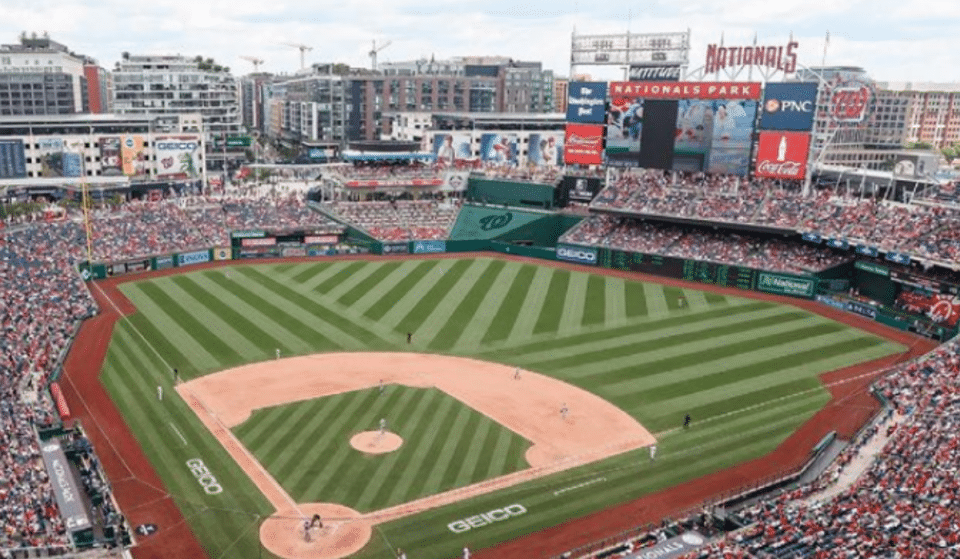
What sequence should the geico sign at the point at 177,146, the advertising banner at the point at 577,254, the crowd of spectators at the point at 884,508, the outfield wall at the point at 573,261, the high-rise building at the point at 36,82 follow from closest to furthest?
the crowd of spectators at the point at 884,508
the outfield wall at the point at 573,261
the advertising banner at the point at 577,254
the geico sign at the point at 177,146
the high-rise building at the point at 36,82

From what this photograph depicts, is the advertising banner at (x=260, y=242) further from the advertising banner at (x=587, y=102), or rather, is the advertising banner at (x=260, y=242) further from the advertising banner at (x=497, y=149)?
the advertising banner at (x=497, y=149)

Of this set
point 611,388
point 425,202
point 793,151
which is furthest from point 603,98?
point 611,388

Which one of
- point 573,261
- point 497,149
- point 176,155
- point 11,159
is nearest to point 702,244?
point 573,261

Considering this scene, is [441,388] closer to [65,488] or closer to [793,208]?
[65,488]

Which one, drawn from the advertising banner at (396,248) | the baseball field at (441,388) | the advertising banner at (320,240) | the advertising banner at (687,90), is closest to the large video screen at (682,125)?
the advertising banner at (687,90)

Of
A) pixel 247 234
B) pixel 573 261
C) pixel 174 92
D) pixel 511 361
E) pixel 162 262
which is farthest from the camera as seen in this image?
pixel 174 92

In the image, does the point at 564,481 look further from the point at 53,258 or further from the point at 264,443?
the point at 53,258
